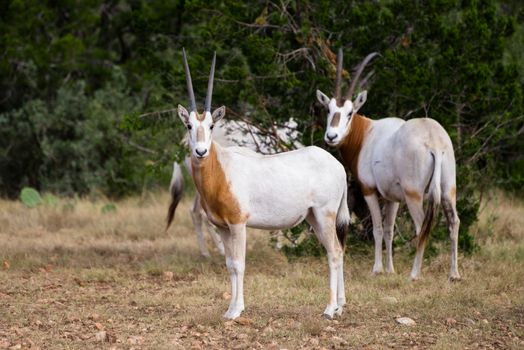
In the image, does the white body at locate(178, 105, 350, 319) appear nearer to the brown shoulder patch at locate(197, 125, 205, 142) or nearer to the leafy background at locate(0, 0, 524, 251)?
the brown shoulder patch at locate(197, 125, 205, 142)

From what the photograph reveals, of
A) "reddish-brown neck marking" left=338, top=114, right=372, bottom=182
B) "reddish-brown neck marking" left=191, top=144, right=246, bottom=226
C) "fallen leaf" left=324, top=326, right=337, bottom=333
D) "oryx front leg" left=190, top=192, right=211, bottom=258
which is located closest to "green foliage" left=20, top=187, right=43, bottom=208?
"oryx front leg" left=190, top=192, right=211, bottom=258

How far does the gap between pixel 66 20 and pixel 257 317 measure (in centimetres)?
1065

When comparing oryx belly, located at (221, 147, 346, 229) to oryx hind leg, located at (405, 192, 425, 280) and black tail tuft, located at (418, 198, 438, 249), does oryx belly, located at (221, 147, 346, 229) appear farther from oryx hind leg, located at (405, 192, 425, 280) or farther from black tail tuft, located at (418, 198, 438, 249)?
oryx hind leg, located at (405, 192, 425, 280)

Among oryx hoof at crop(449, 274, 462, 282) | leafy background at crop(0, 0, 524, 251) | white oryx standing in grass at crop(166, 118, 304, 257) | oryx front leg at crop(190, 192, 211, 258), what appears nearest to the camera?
oryx hoof at crop(449, 274, 462, 282)

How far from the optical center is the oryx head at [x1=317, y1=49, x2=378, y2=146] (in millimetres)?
9523

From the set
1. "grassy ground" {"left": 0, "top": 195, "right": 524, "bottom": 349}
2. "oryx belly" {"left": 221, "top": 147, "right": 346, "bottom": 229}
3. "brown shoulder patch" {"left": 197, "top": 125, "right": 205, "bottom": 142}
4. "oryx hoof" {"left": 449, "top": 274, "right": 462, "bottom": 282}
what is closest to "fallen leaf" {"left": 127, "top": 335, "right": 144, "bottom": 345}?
"grassy ground" {"left": 0, "top": 195, "right": 524, "bottom": 349}

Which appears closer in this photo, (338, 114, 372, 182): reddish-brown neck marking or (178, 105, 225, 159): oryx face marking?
(178, 105, 225, 159): oryx face marking

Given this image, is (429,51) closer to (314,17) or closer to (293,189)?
(314,17)

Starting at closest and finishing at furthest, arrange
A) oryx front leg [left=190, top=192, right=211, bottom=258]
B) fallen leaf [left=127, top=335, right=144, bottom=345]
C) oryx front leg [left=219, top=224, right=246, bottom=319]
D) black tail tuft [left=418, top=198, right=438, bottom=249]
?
fallen leaf [left=127, top=335, right=144, bottom=345]
oryx front leg [left=219, top=224, right=246, bottom=319]
black tail tuft [left=418, top=198, right=438, bottom=249]
oryx front leg [left=190, top=192, right=211, bottom=258]

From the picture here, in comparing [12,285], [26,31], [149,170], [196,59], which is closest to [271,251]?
[149,170]

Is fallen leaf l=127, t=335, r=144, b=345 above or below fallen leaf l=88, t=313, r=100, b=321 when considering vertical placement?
above

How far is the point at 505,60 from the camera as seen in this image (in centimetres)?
1432

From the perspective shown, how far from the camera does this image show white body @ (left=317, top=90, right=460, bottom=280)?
29.2 feet

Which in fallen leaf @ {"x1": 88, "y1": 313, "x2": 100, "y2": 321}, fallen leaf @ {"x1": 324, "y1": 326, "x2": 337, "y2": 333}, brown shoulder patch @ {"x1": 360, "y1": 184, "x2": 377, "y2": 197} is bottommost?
fallen leaf @ {"x1": 88, "y1": 313, "x2": 100, "y2": 321}
